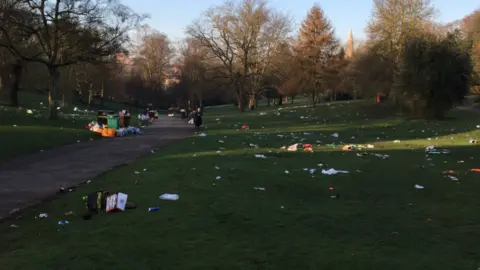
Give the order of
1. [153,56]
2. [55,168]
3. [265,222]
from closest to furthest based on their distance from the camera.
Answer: [265,222]
[55,168]
[153,56]

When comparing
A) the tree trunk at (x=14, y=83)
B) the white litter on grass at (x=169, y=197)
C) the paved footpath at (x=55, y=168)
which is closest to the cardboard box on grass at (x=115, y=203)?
the white litter on grass at (x=169, y=197)

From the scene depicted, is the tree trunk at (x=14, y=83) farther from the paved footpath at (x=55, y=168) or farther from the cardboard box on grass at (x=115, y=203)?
the cardboard box on grass at (x=115, y=203)

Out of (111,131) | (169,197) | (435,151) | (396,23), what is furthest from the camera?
(396,23)

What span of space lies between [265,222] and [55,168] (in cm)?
878

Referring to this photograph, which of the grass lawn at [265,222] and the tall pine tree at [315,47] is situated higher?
the tall pine tree at [315,47]

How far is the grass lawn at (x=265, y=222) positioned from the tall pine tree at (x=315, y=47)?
41056 mm

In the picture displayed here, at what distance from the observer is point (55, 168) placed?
13.7 m

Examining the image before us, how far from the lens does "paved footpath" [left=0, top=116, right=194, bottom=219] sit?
9.78 metres

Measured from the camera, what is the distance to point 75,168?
13727mm

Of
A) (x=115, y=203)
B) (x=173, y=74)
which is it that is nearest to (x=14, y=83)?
(x=115, y=203)

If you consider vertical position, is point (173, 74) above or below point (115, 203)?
above

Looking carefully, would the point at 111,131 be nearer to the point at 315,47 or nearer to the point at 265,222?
the point at 265,222

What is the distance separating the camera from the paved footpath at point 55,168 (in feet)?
32.1

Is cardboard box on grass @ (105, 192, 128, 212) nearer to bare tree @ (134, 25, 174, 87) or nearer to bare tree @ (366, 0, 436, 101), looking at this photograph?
bare tree @ (366, 0, 436, 101)
